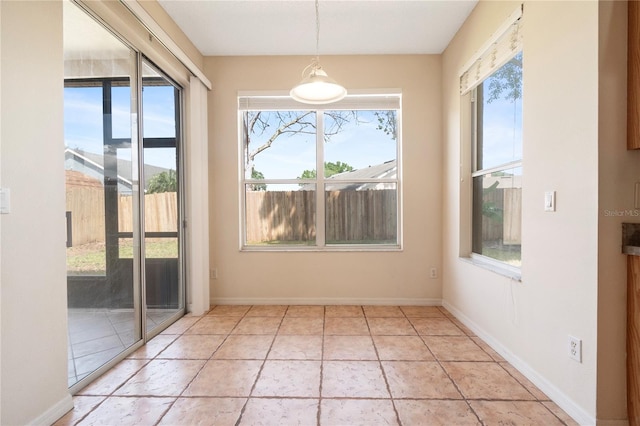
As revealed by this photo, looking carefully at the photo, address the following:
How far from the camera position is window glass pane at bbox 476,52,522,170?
2359mm

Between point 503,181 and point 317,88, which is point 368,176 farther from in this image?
point 317,88

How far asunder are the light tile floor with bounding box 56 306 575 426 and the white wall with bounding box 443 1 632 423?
0.24 metres

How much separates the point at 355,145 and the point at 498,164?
1635 millimetres

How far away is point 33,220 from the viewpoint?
5.16 ft

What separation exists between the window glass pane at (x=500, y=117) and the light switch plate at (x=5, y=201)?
10.1ft

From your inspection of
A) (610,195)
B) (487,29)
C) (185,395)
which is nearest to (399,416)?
(185,395)

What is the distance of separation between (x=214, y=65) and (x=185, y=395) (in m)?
3.35

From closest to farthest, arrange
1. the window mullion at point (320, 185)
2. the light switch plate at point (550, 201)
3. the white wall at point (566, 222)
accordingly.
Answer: the white wall at point (566, 222)
the light switch plate at point (550, 201)
the window mullion at point (320, 185)

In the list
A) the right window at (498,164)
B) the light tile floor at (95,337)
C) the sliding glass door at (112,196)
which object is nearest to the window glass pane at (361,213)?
the right window at (498,164)

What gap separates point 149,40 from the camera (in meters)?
2.57

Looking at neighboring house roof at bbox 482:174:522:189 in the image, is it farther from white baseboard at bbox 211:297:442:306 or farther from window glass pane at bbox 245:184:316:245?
window glass pane at bbox 245:184:316:245

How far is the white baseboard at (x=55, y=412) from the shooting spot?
62.4 inches

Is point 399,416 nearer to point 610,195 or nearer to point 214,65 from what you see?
point 610,195

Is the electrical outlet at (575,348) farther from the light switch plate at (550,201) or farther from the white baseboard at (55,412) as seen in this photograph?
the white baseboard at (55,412)
